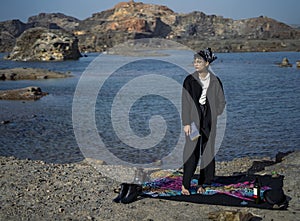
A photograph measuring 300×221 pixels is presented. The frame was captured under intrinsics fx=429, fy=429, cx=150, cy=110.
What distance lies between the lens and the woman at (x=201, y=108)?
22.1 ft

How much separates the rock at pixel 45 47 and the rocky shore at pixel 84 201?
77.7 m

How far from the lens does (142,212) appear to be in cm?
623

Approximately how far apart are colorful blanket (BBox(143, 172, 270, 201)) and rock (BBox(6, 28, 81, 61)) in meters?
78.7

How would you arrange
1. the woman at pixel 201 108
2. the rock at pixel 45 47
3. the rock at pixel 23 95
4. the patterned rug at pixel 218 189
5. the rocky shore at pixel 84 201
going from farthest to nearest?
1. the rock at pixel 45 47
2. the rock at pixel 23 95
3. the woman at pixel 201 108
4. the patterned rug at pixel 218 189
5. the rocky shore at pixel 84 201

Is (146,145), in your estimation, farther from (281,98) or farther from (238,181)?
(281,98)

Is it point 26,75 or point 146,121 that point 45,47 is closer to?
point 26,75

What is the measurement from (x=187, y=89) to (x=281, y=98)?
1972 centimetres

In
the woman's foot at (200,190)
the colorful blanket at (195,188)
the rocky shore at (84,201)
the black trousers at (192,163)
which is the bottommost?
the rocky shore at (84,201)

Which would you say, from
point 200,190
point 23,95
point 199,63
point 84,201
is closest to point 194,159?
point 200,190

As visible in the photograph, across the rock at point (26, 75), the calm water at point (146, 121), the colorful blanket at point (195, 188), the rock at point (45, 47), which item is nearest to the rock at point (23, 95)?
the calm water at point (146, 121)

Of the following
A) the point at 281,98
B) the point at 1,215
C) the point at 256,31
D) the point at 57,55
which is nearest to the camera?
the point at 1,215

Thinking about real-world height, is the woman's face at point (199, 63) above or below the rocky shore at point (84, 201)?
above

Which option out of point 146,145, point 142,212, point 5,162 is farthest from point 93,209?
point 146,145

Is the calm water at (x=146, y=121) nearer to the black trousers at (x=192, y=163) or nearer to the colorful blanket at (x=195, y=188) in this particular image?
the colorful blanket at (x=195, y=188)
